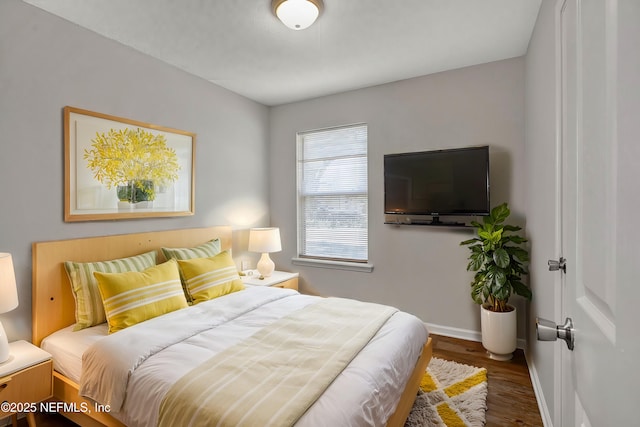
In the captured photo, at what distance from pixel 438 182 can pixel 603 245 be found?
2649mm

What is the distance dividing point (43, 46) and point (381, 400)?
10.1ft

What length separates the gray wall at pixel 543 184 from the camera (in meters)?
1.76

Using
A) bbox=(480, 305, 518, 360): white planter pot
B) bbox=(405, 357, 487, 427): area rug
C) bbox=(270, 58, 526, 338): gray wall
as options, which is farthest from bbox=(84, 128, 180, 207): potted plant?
bbox=(480, 305, 518, 360): white planter pot

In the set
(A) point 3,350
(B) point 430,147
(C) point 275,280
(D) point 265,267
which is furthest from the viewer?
(D) point 265,267

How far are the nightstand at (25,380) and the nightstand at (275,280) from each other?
1.72m

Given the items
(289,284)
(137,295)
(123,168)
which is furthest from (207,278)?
(289,284)

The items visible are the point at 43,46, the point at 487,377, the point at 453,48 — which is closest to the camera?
the point at 43,46

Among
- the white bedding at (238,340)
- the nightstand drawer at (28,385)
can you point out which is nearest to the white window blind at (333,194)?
the white bedding at (238,340)

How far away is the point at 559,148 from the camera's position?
1554mm

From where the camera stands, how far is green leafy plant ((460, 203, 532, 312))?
2605 millimetres

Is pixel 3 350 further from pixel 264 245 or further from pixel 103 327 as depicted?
pixel 264 245

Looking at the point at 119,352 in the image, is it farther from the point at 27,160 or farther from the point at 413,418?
the point at 413,418

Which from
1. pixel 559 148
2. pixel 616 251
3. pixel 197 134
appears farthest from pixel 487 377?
pixel 197 134

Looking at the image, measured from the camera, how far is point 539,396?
2.19m
